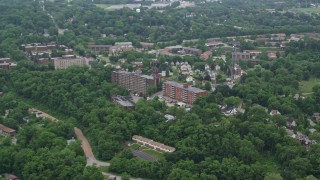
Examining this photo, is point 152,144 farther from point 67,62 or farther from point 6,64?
point 6,64

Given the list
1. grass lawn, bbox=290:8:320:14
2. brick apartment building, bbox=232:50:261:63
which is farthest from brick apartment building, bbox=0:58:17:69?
grass lawn, bbox=290:8:320:14

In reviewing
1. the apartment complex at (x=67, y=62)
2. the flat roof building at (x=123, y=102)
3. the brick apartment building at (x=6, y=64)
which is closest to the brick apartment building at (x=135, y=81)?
the flat roof building at (x=123, y=102)

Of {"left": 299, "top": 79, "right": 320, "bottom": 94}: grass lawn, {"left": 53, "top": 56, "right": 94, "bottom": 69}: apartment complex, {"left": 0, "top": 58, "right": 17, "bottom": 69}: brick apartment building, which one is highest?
{"left": 0, "top": 58, "right": 17, "bottom": 69}: brick apartment building

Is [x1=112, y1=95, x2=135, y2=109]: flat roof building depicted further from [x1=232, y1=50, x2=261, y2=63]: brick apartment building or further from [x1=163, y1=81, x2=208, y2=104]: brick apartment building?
[x1=232, y1=50, x2=261, y2=63]: brick apartment building

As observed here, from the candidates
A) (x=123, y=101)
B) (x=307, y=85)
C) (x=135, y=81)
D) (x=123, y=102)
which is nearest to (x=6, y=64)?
(x=135, y=81)

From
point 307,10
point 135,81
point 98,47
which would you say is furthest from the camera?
point 307,10

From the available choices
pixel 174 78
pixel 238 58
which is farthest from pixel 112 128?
pixel 238 58
